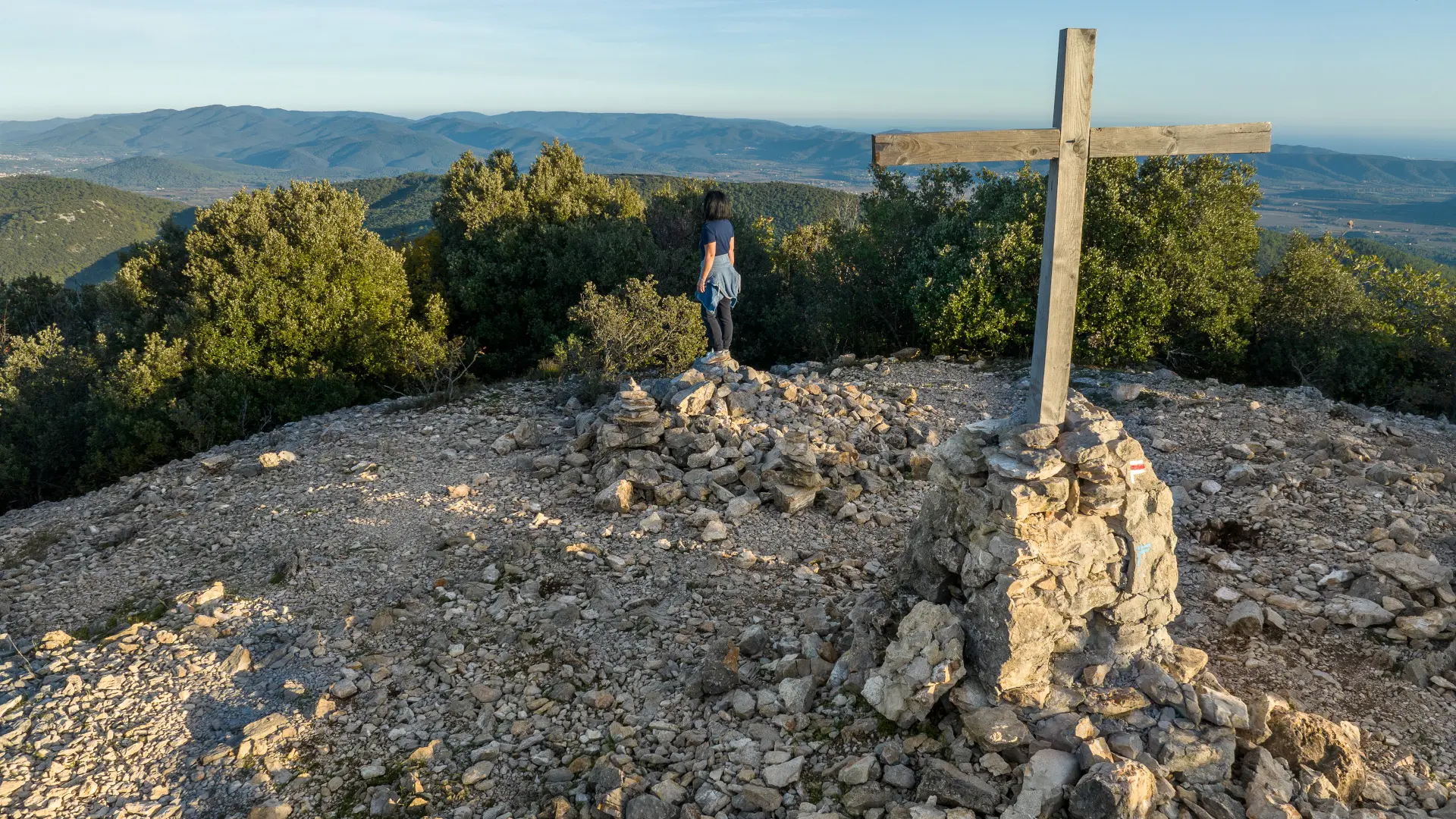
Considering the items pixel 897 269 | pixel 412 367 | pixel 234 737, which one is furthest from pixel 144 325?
pixel 897 269

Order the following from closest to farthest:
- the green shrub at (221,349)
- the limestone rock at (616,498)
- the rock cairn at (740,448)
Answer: the limestone rock at (616,498)
the rock cairn at (740,448)
the green shrub at (221,349)

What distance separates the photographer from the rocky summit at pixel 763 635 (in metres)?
4.60

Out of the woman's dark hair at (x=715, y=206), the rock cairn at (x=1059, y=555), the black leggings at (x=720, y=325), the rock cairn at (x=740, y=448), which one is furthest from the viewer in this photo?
the black leggings at (x=720, y=325)

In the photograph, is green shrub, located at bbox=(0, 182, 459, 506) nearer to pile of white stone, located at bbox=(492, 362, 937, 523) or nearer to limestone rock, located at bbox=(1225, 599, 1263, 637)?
pile of white stone, located at bbox=(492, 362, 937, 523)

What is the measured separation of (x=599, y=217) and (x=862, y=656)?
17.4 meters

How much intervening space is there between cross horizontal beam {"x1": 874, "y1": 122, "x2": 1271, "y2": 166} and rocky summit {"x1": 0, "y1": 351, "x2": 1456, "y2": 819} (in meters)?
1.74

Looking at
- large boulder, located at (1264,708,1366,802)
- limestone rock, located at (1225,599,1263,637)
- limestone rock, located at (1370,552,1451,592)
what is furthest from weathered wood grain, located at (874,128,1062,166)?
limestone rock, located at (1370,552,1451,592)

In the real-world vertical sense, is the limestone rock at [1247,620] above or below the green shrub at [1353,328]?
below

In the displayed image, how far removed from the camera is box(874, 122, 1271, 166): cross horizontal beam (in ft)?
15.1

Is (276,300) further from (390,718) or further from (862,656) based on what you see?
(862,656)

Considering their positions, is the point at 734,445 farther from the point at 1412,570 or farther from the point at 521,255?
the point at 521,255

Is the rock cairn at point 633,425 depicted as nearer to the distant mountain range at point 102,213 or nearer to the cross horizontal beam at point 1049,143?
the cross horizontal beam at point 1049,143

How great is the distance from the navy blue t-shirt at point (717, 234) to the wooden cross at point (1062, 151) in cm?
664

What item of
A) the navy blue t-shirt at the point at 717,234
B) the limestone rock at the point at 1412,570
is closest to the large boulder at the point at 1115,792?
the limestone rock at the point at 1412,570
